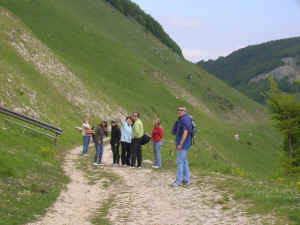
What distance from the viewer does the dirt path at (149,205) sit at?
9.89 m

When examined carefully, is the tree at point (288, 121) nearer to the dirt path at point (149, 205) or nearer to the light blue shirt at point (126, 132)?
the light blue shirt at point (126, 132)

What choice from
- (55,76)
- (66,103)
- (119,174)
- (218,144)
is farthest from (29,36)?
(119,174)

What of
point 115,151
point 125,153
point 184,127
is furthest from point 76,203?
point 115,151

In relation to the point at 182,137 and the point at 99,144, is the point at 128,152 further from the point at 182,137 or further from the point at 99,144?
the point at 182,137

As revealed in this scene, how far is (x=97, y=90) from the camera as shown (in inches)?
2303

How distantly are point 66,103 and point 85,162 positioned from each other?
77.4ft

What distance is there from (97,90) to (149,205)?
47732mm

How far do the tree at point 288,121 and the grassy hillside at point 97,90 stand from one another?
5897mm

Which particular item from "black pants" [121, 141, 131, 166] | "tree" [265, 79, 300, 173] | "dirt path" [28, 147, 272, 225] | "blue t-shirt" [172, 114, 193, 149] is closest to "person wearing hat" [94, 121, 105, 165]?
"black pants" [121, 141, 131, 166]

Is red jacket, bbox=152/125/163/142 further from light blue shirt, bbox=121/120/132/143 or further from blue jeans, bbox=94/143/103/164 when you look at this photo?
blue jeans, bbox=94/143/103/164

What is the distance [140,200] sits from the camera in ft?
41.0

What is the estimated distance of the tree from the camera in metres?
43.1

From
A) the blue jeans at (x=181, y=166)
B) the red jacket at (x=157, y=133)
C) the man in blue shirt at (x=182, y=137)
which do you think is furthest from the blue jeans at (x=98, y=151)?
the man in blue shirt at (x=182, y=137)

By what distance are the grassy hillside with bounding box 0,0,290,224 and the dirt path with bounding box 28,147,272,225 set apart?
2.60ft
